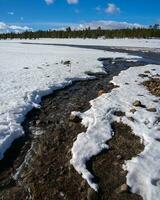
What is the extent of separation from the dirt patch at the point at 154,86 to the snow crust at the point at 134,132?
14.0 inches

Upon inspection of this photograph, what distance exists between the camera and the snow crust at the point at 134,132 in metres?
7.85

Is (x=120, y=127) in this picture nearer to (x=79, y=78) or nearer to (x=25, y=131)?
(x=25, y=131)

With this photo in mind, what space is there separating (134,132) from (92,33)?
342 feet

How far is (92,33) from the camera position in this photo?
11200 cm

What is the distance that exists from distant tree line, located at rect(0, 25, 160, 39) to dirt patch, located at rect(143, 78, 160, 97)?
83268mm

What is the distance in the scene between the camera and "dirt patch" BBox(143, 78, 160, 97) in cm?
1565

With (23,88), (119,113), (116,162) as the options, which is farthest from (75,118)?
(23,88)

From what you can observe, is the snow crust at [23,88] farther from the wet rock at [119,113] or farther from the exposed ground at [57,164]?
the wet rock at [119,113]

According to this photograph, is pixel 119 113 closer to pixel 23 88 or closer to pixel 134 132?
pixel 134 132

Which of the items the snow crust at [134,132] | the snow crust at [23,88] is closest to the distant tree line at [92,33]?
the snow crust at [23,88]

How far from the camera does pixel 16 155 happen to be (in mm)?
9617

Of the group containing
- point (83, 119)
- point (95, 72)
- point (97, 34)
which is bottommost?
point (97, 34)

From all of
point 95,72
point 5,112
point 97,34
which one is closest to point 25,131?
point 5,112

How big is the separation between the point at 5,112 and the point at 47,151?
358 cm
